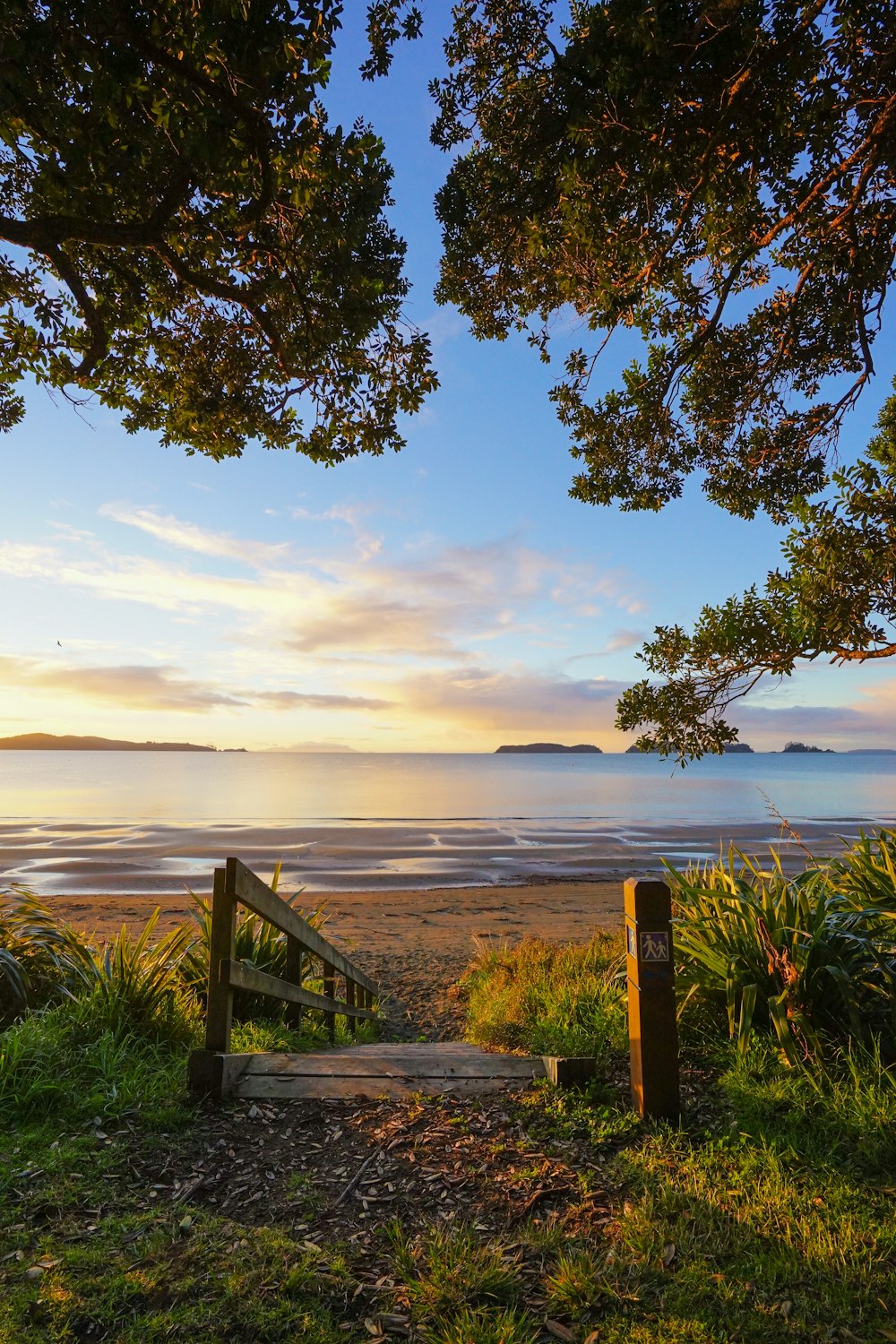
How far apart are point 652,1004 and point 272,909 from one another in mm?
2503

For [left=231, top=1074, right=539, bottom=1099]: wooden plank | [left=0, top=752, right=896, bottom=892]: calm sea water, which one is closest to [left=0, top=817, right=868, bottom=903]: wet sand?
[left=0, top=752, right=896, bottom=892]: calm sea water

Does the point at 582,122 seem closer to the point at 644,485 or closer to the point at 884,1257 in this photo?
the point at 644,485

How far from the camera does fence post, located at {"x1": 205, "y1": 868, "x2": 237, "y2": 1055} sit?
415 cm

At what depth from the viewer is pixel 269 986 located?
16.0 ft

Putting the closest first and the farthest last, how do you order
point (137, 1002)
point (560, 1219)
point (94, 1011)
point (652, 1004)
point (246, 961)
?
point (560, 1219) → point (652, 1004) → point (94, 1011) → point (137, 1002) → point (246, 961)

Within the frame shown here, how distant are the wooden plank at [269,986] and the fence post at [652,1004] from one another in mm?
2315

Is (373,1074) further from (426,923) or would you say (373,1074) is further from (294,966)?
(426,923)

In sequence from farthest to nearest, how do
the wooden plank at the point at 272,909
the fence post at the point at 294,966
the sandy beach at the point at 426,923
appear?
the sandy beach at the point at 426,923 < the fence post at the point at 294,966 < the wooden plank at the point at 272,909

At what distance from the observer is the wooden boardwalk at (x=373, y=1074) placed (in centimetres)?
419

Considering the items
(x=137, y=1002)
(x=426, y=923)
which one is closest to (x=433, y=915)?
(x=426, y=923)

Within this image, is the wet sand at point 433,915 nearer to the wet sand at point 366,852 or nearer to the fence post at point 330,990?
the wet sand at point 366,852

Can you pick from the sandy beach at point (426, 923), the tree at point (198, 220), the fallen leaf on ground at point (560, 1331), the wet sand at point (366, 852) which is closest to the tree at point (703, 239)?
the tree at point (198, 220)

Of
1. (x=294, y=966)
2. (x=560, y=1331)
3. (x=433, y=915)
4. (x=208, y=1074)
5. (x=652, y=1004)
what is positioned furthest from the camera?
(x=433, y=915)

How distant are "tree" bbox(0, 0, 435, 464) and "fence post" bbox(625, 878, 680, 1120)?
5.32 metres
